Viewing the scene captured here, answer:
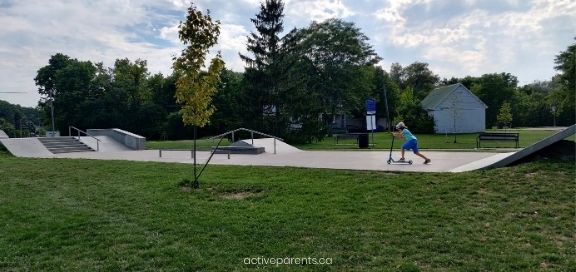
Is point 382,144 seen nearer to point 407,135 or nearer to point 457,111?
point 407,135

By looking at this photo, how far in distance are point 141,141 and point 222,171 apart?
14.0 meters

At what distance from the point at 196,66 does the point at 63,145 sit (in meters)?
17.6

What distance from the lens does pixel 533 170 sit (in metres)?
8.16

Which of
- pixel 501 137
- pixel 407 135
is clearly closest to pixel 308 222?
pixel 407 135

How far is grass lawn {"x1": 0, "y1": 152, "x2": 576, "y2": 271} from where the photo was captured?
15.8 feet

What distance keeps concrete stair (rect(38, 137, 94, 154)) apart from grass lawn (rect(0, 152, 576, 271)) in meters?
13.2

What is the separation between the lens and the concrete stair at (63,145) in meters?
21.8

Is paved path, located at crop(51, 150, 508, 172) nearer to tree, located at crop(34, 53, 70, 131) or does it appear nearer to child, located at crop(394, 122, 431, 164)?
child, located at crop(394, 122, 431, 164)

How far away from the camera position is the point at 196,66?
884 cm

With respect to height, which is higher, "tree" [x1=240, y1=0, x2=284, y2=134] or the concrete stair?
"tree" [x1=240, y1=0, x2=284, y2=134]

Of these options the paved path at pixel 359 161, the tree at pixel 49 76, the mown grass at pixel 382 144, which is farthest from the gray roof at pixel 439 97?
the tree at pixel 49 76

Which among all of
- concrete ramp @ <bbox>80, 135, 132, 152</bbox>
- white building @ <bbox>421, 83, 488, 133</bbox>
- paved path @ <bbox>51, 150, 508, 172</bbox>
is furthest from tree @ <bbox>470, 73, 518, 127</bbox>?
concrete ramp @ <bbox>80, 135, 132, 152</bbox>

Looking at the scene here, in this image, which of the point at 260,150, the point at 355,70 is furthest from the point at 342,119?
the point at 260,150

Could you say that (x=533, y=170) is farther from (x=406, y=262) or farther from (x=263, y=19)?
(x=263, y=19)
